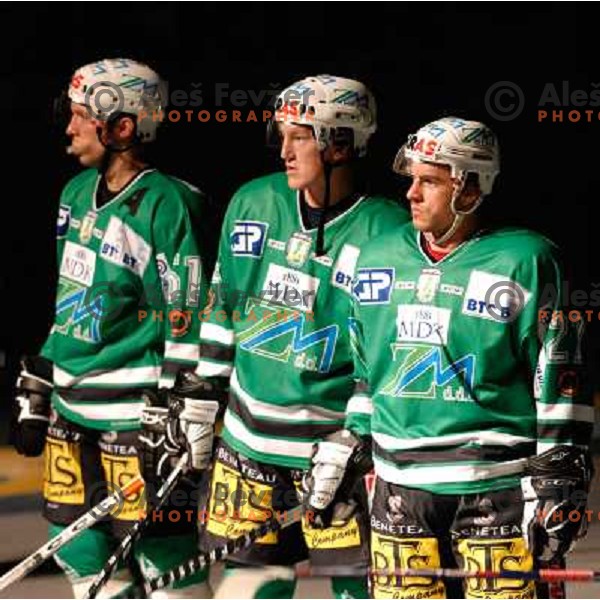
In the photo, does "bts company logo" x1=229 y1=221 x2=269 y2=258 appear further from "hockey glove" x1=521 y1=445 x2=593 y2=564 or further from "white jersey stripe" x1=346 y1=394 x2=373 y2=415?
"hockey glove" x1=521 y1=445 x2=593 y2=564

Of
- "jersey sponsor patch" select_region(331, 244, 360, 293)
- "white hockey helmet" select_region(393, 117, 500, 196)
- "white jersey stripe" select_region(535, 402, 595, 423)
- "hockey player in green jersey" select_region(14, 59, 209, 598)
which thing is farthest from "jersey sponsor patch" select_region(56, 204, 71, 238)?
"white jersey stripe" select_region(535, 402, 595, 423)

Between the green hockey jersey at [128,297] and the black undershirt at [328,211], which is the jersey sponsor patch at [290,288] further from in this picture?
the green hockey jersey at [128,297]

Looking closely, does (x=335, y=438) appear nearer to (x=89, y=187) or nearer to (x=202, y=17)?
(x=89, y=187)

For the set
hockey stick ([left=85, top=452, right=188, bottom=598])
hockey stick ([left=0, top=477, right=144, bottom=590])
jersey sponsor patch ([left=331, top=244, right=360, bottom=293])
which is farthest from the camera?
hockey stick ([left=0, top=477, right=144, bottom=590])

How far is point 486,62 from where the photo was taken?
14055 millimetres

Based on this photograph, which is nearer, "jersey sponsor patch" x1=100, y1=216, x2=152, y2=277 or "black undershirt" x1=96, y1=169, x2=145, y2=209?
"jersey sponsor patch" x1=100, y1=216, x2=152, y2=277

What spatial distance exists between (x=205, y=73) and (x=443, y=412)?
5758 mm

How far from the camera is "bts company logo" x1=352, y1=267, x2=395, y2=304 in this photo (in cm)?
838

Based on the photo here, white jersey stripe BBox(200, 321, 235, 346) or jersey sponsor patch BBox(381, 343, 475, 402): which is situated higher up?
jersey sponsor patch BBox(381, 343, 475, 402)

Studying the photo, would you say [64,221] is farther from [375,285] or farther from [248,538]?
[375,285]

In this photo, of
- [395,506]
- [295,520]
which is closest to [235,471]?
[295,520]

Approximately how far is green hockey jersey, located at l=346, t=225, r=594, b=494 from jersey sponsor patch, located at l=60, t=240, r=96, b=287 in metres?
1.53

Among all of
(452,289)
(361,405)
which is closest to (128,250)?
(361,405)

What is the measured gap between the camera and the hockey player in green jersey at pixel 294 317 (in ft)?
29.0
